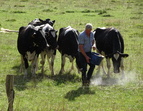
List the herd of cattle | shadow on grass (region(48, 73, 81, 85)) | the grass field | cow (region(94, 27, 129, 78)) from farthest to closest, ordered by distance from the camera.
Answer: the herd of cattle
cow (region(94, 27, 129, 78))
shadow on grass (region(48, 73, 81, 85))
the grass field

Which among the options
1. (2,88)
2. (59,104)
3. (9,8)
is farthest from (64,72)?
(9,8)

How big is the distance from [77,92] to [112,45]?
3017 millimetres

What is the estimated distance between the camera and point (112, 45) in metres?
13.8

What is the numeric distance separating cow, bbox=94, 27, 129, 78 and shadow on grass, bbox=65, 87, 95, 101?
1.88m

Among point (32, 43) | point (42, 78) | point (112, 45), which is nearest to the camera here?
point (42, 78)

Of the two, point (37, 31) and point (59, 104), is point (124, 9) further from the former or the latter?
point (59, 104)

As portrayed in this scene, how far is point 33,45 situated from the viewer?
44.9 feet

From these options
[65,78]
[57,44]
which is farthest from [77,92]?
[57,44]

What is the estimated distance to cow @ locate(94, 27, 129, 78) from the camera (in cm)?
1325

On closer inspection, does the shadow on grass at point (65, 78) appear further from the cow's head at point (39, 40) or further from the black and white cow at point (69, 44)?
the cow's head at point (39, 40)

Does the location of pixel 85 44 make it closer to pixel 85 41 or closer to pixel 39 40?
pixel 85 41

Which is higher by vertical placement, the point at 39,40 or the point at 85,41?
the point at 85,41

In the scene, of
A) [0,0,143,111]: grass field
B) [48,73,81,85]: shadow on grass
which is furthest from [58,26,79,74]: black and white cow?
[0,0,143,111]: grass field

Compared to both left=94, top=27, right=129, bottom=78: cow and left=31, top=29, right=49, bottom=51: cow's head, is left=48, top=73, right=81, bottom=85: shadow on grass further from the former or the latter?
left=94, top=27, right=129, bottom=78: cow
